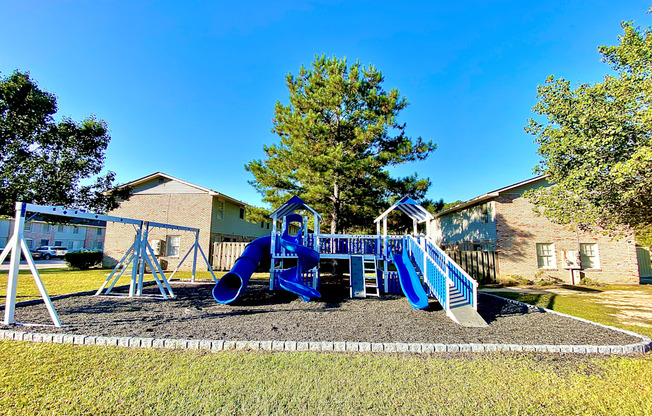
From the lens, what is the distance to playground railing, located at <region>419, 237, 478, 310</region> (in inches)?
278

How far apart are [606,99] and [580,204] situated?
341cm

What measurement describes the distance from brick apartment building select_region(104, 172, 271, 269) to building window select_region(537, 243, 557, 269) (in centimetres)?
1881

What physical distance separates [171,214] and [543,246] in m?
22.3

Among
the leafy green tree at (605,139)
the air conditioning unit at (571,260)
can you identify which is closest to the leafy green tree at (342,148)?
the leafy green tree at (605,139)

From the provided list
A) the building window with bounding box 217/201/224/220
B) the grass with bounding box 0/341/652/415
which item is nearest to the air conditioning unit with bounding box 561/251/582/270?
the grass with bounding box 0/341/652/415

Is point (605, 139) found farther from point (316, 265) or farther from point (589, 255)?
point (589, 255)

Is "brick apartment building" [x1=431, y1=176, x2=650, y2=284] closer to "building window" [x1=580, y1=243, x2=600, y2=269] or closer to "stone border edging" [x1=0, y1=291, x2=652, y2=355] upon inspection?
"building window" [x1=580, y1=243, x2=600, y2=269]

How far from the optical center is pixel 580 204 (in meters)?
9.92

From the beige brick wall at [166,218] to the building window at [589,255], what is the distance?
21.4m

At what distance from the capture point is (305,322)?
6387 mm

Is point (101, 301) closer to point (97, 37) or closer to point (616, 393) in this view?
point (97, 37)

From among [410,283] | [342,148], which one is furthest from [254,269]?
[342,148]

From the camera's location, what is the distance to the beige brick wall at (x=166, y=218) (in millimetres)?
18781

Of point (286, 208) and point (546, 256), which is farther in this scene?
point (546, 256)
